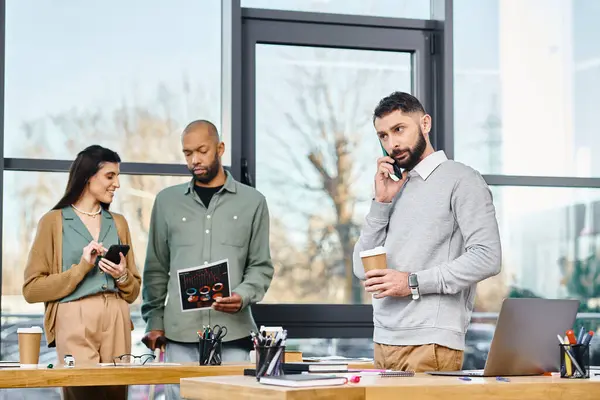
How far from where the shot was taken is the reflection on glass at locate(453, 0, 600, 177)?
548 centimetres

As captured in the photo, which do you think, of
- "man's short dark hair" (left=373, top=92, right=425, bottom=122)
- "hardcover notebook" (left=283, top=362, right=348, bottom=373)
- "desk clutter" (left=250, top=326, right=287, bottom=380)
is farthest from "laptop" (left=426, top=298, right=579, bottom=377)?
"man's short dark hair" (left=373, top=92, right=425, bottom=122)

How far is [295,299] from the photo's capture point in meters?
5.23

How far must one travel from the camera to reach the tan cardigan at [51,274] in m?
4.12

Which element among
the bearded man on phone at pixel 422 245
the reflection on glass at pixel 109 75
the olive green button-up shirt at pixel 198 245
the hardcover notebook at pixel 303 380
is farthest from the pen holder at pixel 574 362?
the reflection on glass at pixel 109 75

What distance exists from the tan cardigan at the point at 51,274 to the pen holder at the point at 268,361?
1.86 m

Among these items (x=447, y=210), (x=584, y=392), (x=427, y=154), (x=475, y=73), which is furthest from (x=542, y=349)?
(x=475, y=73)

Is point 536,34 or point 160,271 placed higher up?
point 536,34

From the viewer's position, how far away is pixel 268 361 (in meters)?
2.42

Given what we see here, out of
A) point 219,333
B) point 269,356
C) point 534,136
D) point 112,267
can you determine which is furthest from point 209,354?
point 534,136

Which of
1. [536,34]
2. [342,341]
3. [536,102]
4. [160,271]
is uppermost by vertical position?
[536,34]

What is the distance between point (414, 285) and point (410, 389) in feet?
2.52

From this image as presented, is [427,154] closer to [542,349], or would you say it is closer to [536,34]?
[542,349]

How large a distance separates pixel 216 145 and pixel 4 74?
48.1 inches

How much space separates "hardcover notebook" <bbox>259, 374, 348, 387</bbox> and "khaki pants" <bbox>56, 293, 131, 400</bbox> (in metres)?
1.96
